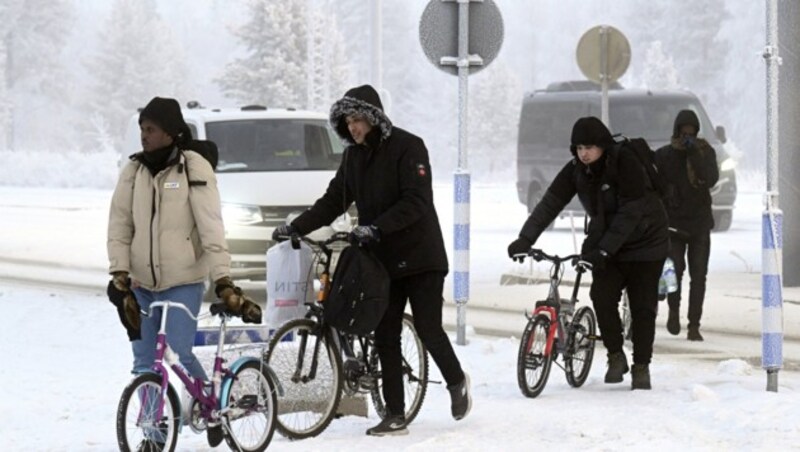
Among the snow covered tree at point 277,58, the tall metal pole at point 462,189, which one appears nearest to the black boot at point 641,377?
the tall metal pole at point 462,189

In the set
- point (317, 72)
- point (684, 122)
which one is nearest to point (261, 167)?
point (684, 122)

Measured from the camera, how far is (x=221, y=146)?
58.0 feet

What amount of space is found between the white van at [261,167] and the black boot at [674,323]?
131 inches

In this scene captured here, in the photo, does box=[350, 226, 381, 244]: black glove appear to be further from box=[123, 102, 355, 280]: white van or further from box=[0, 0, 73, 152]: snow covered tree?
box=[0, 0, 73, 152]: snow covered tree

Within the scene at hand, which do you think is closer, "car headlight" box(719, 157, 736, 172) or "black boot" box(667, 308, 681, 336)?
"black boot" box(667, 308, 681, 336)

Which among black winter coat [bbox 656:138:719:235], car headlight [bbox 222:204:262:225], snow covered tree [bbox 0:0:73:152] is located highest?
snow covered tree [bbox 0:0:73:152]

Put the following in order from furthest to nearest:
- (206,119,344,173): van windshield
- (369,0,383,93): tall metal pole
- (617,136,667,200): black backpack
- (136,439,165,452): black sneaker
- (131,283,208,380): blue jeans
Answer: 1. (369,0,383,93): tall metal pole
2. (206,119,344,173): van windshield
3. (617,136,667,200): black backpack
4. (131,283,208,380): blue jeans
5. (136,439,165,452): black sneaker

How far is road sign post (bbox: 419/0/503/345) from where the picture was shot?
13.0m

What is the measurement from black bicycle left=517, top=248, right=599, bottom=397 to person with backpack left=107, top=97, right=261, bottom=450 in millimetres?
2756

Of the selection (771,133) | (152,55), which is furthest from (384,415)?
(152,55)

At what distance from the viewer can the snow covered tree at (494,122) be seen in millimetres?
100188

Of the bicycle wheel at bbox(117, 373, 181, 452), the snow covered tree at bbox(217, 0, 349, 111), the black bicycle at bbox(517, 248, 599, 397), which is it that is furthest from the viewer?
the snow covered tree at bbox(217, 0, 349, 111)

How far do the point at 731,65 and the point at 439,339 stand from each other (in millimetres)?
81993

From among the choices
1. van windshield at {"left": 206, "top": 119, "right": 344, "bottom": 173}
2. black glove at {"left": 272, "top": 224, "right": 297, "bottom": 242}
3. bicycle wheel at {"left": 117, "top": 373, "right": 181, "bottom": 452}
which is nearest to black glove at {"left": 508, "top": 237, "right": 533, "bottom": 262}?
black glove at {"left": 272, "top": 224, "right": 297, "bottom": 242}
